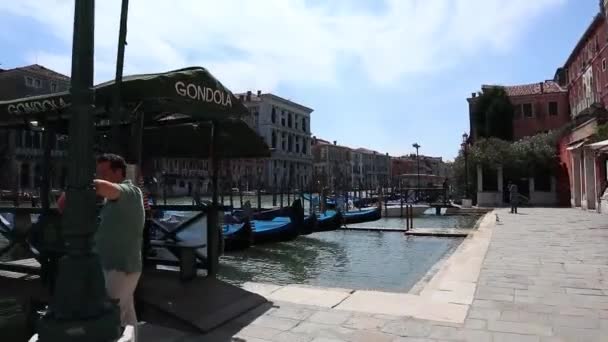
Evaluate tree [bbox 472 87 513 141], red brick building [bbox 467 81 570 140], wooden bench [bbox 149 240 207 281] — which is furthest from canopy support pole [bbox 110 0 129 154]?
Answer: red brick building [bbox 467 81 570 140]

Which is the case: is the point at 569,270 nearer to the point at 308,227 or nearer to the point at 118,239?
the point at 118,239

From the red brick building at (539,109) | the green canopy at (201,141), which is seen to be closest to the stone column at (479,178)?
the red brick building at (539,109)

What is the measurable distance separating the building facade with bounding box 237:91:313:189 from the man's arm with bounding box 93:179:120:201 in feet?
253

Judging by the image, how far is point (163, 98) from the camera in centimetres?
427

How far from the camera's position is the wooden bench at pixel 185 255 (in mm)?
5191

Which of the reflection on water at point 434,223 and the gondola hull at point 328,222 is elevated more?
the gondola hull at point 328,222

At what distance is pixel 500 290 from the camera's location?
19.1 feet

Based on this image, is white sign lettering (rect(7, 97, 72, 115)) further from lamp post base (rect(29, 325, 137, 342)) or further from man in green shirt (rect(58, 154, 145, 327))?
lamp post base (rect(29, 325, 137, 342))

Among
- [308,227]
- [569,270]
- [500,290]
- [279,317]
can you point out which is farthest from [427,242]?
[279,317]

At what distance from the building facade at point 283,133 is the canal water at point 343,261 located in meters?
64.6

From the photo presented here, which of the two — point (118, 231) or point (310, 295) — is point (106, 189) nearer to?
point (118, 231)

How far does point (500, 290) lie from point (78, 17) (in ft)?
17.1

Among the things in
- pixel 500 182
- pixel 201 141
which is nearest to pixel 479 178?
pixel 500 182

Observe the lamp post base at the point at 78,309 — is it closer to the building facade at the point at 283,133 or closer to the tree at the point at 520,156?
the tree at the point at 520,156
